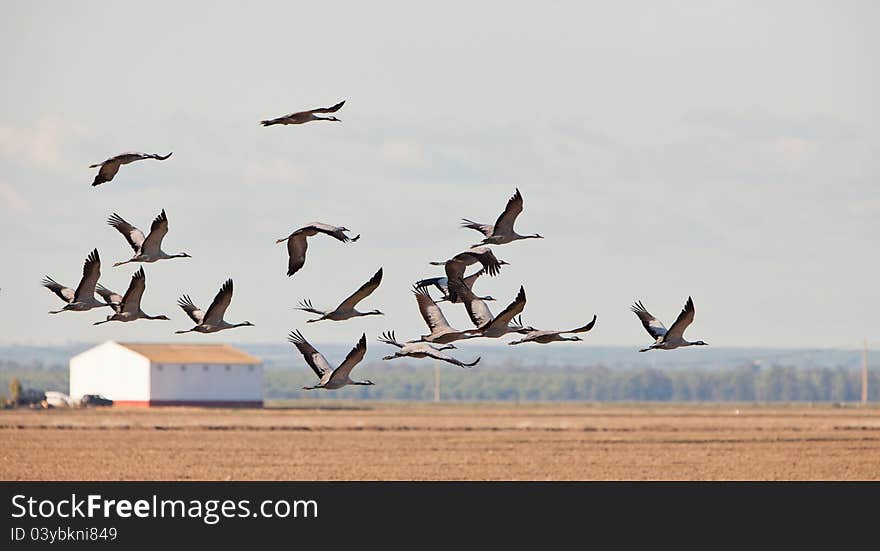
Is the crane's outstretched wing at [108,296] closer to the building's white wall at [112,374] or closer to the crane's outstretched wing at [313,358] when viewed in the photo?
the crane's outstretched wing at [313,358]

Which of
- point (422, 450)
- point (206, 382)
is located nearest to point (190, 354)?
point (206, 382)

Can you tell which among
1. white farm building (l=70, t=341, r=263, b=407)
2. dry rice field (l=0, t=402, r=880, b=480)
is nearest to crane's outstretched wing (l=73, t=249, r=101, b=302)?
dry rice field (l=0, t=402, r=880, b=480)

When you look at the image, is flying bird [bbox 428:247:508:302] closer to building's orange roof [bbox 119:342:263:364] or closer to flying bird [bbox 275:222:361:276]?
flying bird [bbox 275:222:361:276]

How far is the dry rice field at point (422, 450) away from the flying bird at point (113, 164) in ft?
86.0

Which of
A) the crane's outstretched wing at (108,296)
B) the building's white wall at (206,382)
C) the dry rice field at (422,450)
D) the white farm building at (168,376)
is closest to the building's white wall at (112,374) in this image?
the white farm building at (168,376)

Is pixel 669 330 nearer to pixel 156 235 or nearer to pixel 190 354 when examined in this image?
pixel 156 235

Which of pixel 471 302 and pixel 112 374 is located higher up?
pixel 471 302

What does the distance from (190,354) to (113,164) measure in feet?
455

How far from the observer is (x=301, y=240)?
4728 centimetres

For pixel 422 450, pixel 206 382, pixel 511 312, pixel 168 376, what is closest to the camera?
pixel 511 312

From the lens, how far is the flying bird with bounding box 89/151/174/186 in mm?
45950

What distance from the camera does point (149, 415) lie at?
14525 centimetres
